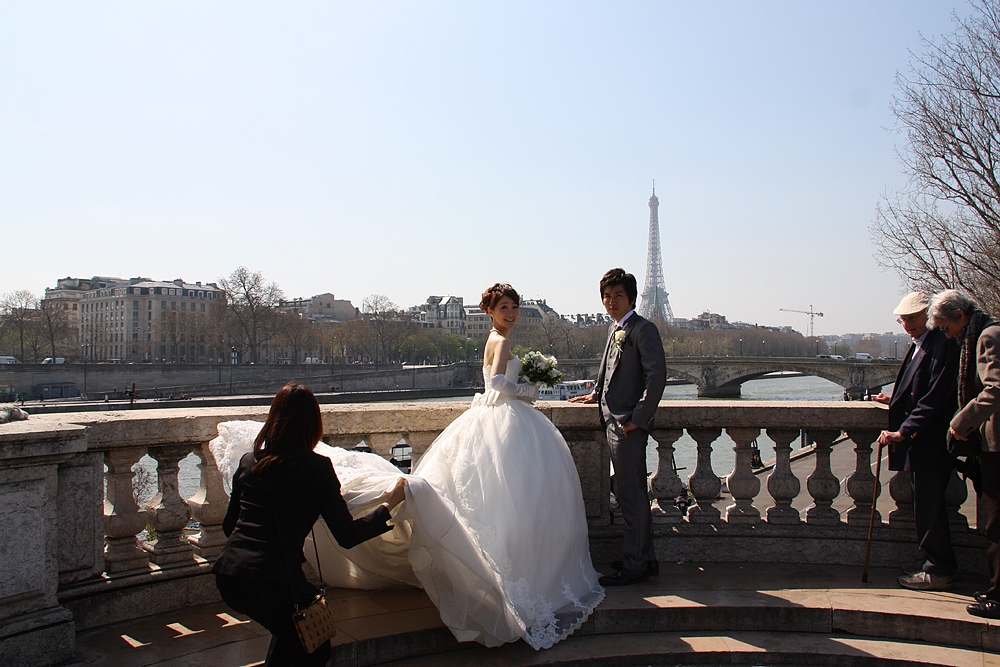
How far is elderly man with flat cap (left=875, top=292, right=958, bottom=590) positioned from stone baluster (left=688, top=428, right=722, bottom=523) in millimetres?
861

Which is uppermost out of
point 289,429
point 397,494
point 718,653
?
point 289,429

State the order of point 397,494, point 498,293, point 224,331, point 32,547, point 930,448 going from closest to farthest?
point 32,547
point 397,494
point 930,448
point 498,293
point 224,331

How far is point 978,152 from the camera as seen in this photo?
15609mm

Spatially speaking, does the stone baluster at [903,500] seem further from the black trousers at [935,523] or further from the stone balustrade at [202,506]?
the black trousers at [935,523]

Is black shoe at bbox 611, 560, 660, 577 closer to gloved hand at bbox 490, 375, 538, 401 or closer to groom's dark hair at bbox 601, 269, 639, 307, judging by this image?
gloved hand at bbox 490, 375, 538, 401

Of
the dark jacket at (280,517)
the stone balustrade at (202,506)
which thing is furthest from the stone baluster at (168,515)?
the dark jacket at (280,517)

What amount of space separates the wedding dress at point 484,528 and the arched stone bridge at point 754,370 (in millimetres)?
42542

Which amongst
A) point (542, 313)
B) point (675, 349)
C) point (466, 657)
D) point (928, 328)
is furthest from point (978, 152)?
point (542, 313)

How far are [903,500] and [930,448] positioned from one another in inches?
19.9

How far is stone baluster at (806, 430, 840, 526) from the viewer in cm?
396

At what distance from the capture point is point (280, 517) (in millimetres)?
2297

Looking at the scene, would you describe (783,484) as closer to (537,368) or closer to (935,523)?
(935,523)

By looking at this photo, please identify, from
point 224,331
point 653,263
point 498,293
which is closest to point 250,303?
point 224,331

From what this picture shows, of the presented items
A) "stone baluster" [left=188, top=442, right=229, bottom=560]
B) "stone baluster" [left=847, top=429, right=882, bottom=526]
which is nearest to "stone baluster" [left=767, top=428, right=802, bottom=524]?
"stone baluster" [left=847, top=429, right=882, bottom=526]
